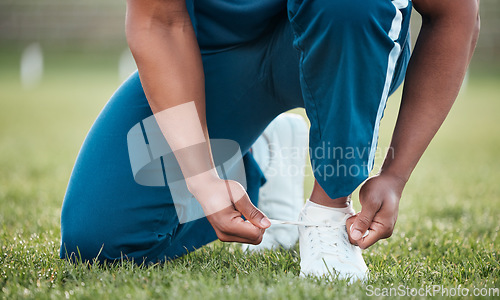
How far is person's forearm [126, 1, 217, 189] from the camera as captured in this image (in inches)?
34.9

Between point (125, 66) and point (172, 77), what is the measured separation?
10535 mm

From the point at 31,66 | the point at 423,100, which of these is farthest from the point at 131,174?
the point at 31,66

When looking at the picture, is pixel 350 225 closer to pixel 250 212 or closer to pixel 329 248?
pixel 329 248

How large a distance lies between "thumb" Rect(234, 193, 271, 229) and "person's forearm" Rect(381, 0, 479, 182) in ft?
0.93

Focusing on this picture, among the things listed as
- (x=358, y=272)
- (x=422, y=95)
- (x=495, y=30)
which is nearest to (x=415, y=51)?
(x=422, y=95)

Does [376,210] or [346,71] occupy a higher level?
[346,71]

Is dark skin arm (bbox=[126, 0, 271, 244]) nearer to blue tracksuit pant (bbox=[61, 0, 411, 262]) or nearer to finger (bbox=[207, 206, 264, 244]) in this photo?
finger (bbox=[207, 206, 264, 244])

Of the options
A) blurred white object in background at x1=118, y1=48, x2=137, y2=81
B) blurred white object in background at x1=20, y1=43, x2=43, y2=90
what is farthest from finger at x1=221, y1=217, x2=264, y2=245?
blurred white object in background at x1=118, y1=48, x2=137, y2=81

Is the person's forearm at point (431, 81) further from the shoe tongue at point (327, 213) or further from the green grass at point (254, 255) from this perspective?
the green grass at point (254, 255)

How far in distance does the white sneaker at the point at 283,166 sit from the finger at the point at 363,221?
1.35ft

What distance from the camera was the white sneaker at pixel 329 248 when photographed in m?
0.95

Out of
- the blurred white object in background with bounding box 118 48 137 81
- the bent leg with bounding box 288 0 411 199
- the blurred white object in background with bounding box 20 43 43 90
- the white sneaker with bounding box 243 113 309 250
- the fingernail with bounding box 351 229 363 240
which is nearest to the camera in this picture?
the bent leg with bounding box 288 0 411 199

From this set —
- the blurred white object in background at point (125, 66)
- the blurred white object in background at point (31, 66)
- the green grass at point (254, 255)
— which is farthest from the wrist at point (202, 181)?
the blurred white object in background at point (125, 66)

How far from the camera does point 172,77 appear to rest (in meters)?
0.89
